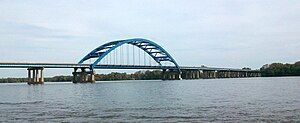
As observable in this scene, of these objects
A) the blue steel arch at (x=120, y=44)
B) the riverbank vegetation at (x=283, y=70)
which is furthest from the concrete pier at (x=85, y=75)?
the riverbank vegetation at (x=283, y=70)

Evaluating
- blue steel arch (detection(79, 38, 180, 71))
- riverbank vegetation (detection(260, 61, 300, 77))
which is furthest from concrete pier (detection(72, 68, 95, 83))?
riverbank vegetation (detection(260, 61, 300, 77))


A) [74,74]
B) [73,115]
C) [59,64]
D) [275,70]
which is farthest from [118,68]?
[73,115]

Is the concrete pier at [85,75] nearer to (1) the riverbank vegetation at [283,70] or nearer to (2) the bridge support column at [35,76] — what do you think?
(2) the bridge support column at [35,76]

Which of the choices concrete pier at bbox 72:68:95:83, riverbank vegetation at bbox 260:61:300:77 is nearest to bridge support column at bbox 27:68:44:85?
concrete pier at bbox 72:68:95:83

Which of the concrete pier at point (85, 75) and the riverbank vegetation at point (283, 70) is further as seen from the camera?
the riverbank vegetation at point (283, 70)

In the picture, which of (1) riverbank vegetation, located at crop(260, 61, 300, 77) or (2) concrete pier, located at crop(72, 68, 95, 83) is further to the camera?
(1) riverbank vegetation, located at crop(260, 61, 300, 77)

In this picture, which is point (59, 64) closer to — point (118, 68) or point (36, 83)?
point (36, 83)

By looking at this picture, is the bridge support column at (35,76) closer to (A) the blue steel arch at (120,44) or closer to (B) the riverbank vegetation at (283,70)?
(A) the blue steel arch at (120,44)

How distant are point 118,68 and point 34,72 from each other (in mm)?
25460

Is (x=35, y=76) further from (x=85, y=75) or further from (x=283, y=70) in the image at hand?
(x=283, y=70)

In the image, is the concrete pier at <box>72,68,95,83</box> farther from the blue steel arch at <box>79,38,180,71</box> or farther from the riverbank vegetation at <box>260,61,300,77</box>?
the riverbank vegetation at <box>260,61,300,77</box>

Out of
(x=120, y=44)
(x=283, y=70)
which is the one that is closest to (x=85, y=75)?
(x=120, y=44)

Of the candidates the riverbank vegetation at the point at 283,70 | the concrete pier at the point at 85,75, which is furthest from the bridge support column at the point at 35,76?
the riverbank vegetation at the point at 283,70

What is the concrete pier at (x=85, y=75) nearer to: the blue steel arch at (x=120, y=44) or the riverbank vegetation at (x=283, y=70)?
the blue steel arch at (x=120, y=44)
